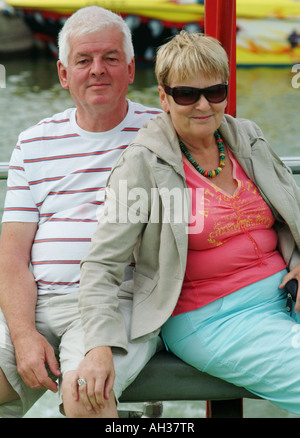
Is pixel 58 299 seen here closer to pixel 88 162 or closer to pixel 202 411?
pixel 88 162

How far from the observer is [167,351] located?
7.04 ft

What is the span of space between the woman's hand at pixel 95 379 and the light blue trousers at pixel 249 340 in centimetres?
28

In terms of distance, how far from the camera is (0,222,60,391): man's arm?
6.57 ft

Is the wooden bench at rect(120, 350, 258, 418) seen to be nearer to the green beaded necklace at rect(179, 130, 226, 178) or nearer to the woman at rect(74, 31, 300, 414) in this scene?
the woman at rect(74, 31, 300, 414)

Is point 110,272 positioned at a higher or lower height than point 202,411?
higher

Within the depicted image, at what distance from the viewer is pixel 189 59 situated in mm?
1981

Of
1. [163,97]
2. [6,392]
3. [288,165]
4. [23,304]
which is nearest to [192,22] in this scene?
[288,165]

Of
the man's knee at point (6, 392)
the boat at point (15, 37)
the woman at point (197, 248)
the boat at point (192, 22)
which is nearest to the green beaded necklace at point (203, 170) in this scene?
the woman at point (197, 248)

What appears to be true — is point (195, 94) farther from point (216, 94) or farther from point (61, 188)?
point (61, 188)

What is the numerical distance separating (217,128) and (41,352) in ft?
2.77

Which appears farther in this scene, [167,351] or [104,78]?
Answer: [104,78]

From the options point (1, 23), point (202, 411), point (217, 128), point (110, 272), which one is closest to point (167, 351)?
point (110, 272)

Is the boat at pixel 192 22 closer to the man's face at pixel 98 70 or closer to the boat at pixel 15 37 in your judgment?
the boat at pixel 15 37

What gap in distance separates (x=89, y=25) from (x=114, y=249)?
807mm
